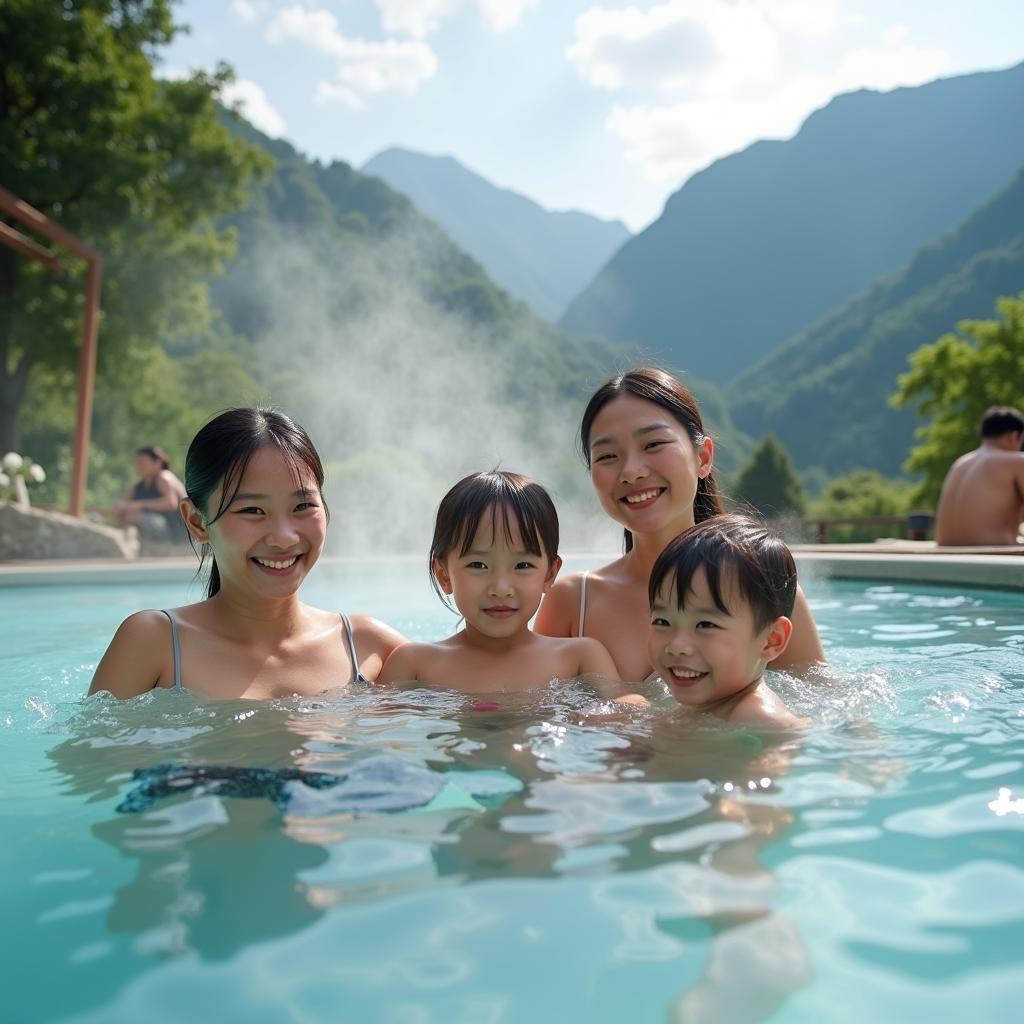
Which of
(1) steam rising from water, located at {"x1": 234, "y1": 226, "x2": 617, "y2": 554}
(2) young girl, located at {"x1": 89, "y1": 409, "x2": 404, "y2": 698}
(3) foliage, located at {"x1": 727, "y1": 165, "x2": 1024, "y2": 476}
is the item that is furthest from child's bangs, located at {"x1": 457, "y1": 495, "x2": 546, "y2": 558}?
(3) foliage, located at {"x1": 727, "y1": 165, "x2": 1024, "y2": 476}

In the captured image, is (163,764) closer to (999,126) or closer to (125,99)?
(125,99)

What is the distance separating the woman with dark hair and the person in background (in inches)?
355

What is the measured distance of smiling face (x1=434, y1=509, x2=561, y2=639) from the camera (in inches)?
115

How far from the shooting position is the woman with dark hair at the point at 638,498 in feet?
10.1

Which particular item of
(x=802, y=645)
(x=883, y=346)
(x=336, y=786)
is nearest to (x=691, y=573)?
(x=802, y=645)

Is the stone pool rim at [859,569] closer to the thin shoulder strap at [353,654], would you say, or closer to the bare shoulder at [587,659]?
the bare shoulder at [587,659]

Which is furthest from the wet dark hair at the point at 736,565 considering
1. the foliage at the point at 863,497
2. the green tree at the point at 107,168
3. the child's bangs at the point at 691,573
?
the foliage at the point at 863,497

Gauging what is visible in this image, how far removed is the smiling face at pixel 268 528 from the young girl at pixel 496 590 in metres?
0.41

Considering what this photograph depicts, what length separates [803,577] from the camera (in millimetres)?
7789

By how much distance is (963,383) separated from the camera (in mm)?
28422

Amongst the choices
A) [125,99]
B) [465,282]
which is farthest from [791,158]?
[125,99]

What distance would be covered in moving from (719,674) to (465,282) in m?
51.2

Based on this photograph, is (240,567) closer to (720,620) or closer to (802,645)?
(720,620)

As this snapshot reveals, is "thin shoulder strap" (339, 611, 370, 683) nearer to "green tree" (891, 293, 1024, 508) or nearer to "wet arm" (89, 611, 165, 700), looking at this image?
"wet arm" (89, 611, 165, 700)
